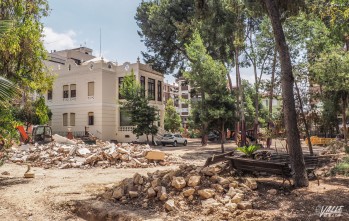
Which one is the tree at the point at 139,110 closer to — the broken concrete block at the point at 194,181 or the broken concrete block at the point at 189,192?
the broken concrete block at the point at 194,181

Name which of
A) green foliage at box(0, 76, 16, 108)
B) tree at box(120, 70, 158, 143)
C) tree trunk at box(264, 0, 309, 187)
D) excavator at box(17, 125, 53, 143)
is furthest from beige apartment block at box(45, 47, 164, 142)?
green foliage at box(0, 76, 16, 108)

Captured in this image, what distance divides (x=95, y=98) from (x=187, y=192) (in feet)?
96.7

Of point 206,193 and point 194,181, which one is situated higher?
point 194,181

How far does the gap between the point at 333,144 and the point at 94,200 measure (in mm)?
15201

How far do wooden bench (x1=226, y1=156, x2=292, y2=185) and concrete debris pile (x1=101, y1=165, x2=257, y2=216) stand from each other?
70cm

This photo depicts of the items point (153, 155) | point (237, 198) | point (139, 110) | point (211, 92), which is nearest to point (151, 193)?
point (237, 198)

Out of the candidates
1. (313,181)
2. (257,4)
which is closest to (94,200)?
(313,181)

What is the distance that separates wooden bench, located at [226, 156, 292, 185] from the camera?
8.41 meters

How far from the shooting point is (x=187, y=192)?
7613 millimetres

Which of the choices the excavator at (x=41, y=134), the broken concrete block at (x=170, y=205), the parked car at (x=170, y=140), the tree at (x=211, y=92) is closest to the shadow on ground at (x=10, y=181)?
the broken concrete block at (x=170, y=205)

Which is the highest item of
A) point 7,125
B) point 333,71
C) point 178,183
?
point 333,71

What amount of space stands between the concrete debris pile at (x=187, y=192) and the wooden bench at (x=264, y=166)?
701 millimetres

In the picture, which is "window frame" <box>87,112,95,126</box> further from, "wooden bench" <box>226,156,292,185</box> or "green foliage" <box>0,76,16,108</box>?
"green foliage" <box>0,76,16,108</box>

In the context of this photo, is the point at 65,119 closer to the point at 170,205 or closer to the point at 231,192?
the point at 170,205
